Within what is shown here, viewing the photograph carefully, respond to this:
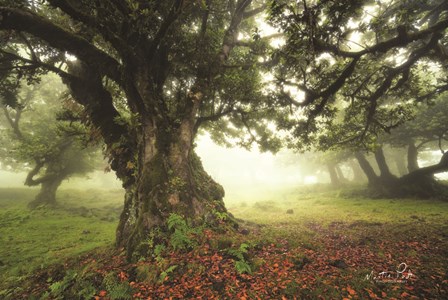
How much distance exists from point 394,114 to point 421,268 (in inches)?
Answer: 327

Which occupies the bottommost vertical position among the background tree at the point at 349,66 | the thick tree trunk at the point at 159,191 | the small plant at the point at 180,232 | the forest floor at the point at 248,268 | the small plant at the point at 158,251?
the forest floor at the point at 248,268

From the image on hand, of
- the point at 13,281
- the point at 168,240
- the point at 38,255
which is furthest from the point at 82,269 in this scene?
the point at 38,255

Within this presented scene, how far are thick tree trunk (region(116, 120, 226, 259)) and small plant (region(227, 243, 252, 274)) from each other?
6.27 ft

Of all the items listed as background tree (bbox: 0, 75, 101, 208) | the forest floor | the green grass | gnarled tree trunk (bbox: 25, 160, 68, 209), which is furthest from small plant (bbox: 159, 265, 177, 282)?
gnarled tree trunk (bbox: 25, 160, 68, 209)

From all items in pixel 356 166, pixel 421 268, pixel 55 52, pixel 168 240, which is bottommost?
pixel 421 268

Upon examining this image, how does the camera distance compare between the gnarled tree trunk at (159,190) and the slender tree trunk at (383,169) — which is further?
the slender tree trunk at (383,169)

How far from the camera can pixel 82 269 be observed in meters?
7.08

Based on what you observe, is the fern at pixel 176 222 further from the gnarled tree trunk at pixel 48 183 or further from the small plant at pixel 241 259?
the gnarled tree trunk at pixel 48 183

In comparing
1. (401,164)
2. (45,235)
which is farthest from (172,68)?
(401,164)

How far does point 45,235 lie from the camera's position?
13195 millimetres

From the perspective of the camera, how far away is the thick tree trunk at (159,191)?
7.86 metres

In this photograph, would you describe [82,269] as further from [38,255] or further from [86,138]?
[86,138]

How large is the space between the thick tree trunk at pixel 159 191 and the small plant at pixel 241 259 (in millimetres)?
1912

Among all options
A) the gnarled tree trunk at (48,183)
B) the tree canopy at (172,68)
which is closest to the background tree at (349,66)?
the tree canopy at (172,68)
